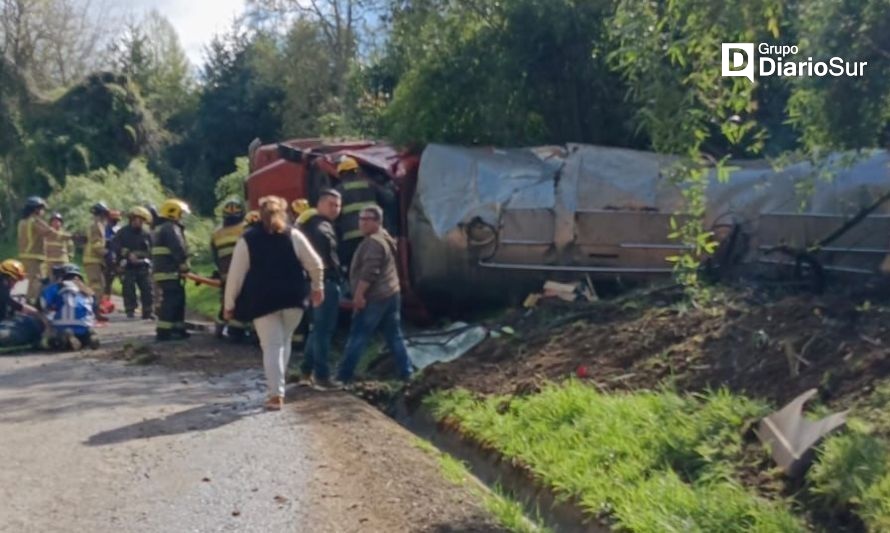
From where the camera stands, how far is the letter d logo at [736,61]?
8.88 metres

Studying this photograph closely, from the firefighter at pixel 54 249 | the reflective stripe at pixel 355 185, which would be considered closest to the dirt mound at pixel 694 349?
the reflective stripe at pixel 355 185

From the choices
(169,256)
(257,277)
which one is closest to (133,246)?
(169,256)

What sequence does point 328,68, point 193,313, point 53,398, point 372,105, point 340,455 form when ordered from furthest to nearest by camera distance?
point 328,68
point 372,105
point 193,313
point 53,398
point 340,455

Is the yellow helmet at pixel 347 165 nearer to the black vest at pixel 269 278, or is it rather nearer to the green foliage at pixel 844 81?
the black vest at pixel 269 278

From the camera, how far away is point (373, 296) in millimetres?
12703

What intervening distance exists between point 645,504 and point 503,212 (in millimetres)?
8405

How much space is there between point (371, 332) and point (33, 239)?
1000cm

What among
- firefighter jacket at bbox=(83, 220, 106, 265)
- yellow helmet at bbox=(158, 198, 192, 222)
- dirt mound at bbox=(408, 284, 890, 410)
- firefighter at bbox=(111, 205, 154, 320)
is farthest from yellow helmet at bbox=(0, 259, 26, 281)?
dirt mound at bbox=(408, 284, 890, 410)

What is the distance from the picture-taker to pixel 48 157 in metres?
48.8

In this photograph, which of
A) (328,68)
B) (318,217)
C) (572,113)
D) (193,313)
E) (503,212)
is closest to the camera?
(318,217)

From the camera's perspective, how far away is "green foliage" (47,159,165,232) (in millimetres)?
39638

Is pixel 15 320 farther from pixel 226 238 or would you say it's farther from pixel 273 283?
pixel 273 283

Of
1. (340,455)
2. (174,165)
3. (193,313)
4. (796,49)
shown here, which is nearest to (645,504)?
(340,455)

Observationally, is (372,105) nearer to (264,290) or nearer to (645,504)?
(264,290)
